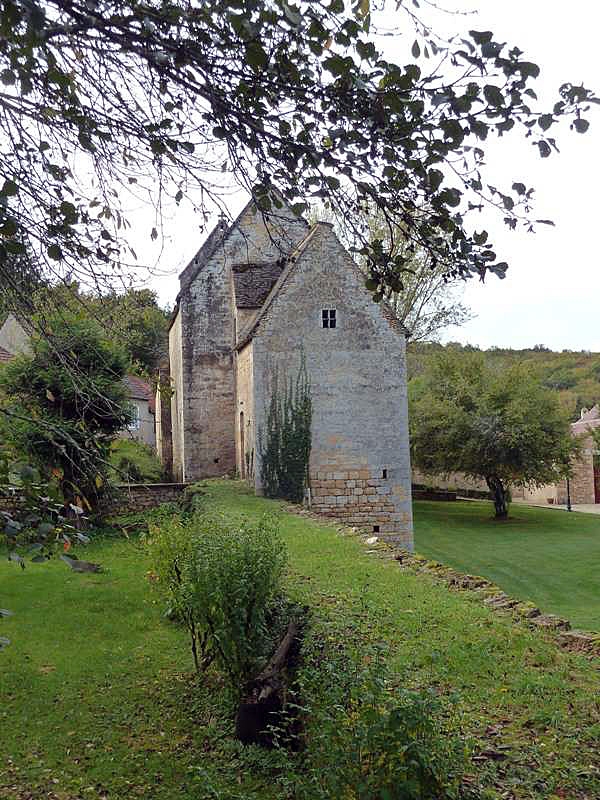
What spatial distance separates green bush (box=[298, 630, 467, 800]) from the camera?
12.5 ft

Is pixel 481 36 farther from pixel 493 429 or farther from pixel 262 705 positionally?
pixel 493 429

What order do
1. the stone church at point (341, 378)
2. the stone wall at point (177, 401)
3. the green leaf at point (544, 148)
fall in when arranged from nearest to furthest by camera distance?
the green leaf at point (544, 148) < the stone church at point (341, 378) < the stone wall at point (177, 401)

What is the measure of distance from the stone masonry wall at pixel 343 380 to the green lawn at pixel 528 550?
3.56 meters

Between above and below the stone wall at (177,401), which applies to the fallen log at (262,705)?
below

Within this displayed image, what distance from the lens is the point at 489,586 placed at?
8.54 meters

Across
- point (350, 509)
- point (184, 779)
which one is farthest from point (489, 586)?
point (350, 509)

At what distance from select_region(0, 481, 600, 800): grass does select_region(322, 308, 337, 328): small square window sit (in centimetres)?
893

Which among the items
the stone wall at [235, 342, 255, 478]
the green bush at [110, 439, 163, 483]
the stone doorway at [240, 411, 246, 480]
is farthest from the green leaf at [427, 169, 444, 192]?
the green bush at [110, 439, 163, 483]

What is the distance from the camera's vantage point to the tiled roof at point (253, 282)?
893 inches

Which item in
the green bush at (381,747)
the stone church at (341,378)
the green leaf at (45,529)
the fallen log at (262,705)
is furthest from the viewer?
the stone church at (341,378)

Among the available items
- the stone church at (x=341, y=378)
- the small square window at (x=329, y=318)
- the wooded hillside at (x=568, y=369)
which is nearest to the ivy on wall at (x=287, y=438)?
the stone church at (x=341, y=378)

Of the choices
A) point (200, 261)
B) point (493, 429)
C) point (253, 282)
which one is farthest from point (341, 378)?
point (493, 429)

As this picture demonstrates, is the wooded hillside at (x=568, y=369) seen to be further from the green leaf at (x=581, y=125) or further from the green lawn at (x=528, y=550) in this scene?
the green leaf at (x=581, y=125)

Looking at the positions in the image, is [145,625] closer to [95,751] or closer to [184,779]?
[95,751]
